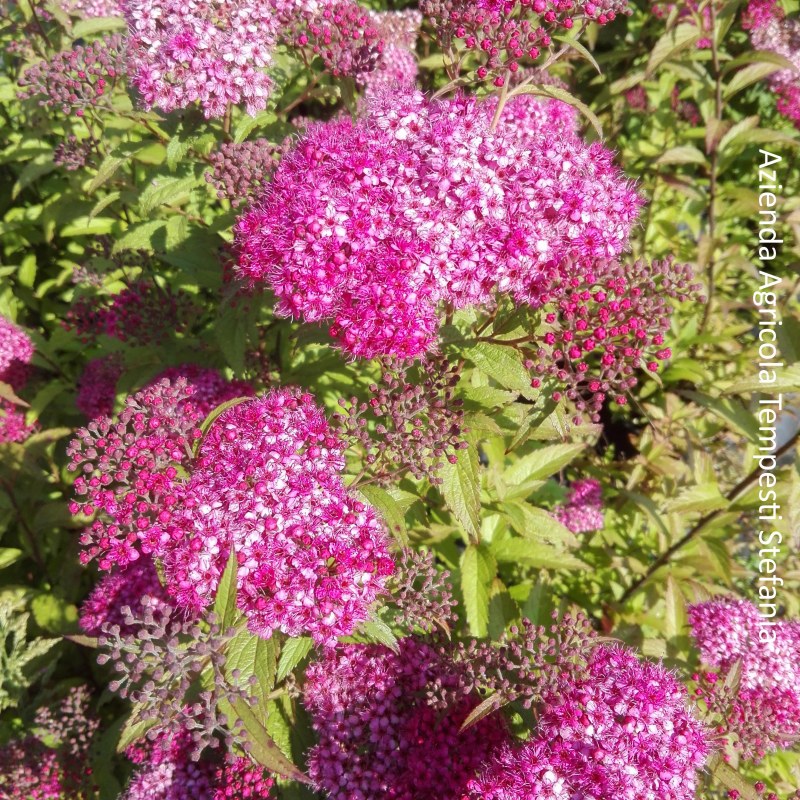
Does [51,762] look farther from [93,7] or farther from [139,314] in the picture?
[93,7]

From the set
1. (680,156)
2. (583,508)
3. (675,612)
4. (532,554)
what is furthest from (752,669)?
(680,156)

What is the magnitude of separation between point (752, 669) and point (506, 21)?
10.2 feet

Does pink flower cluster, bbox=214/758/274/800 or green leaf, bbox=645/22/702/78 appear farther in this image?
green leaf, bbox=645/22/702/78

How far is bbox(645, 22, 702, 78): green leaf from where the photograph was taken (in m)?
3.96

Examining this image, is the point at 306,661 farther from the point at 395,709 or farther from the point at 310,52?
the point at 310,52

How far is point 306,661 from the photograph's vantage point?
287 cm

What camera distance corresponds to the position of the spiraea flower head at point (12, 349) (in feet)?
12.0

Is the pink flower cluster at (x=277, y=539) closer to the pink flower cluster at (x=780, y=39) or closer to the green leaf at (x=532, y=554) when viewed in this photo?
the green leaf at (x=532, y=554)

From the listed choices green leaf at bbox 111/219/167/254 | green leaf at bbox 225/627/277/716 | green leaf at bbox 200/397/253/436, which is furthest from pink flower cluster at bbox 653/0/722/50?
green leaf at bbox 225/627/277/716

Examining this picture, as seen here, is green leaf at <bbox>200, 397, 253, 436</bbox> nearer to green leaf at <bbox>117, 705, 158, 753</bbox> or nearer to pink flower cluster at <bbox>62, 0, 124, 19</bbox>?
green leaf at <bbox>117, 705, 158, 753</bbox>

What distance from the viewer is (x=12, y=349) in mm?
3676

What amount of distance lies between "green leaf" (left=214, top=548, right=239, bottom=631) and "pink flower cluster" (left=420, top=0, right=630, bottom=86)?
7.07 feet

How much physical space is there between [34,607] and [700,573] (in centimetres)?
413

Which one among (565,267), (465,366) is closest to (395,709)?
(465,366)
